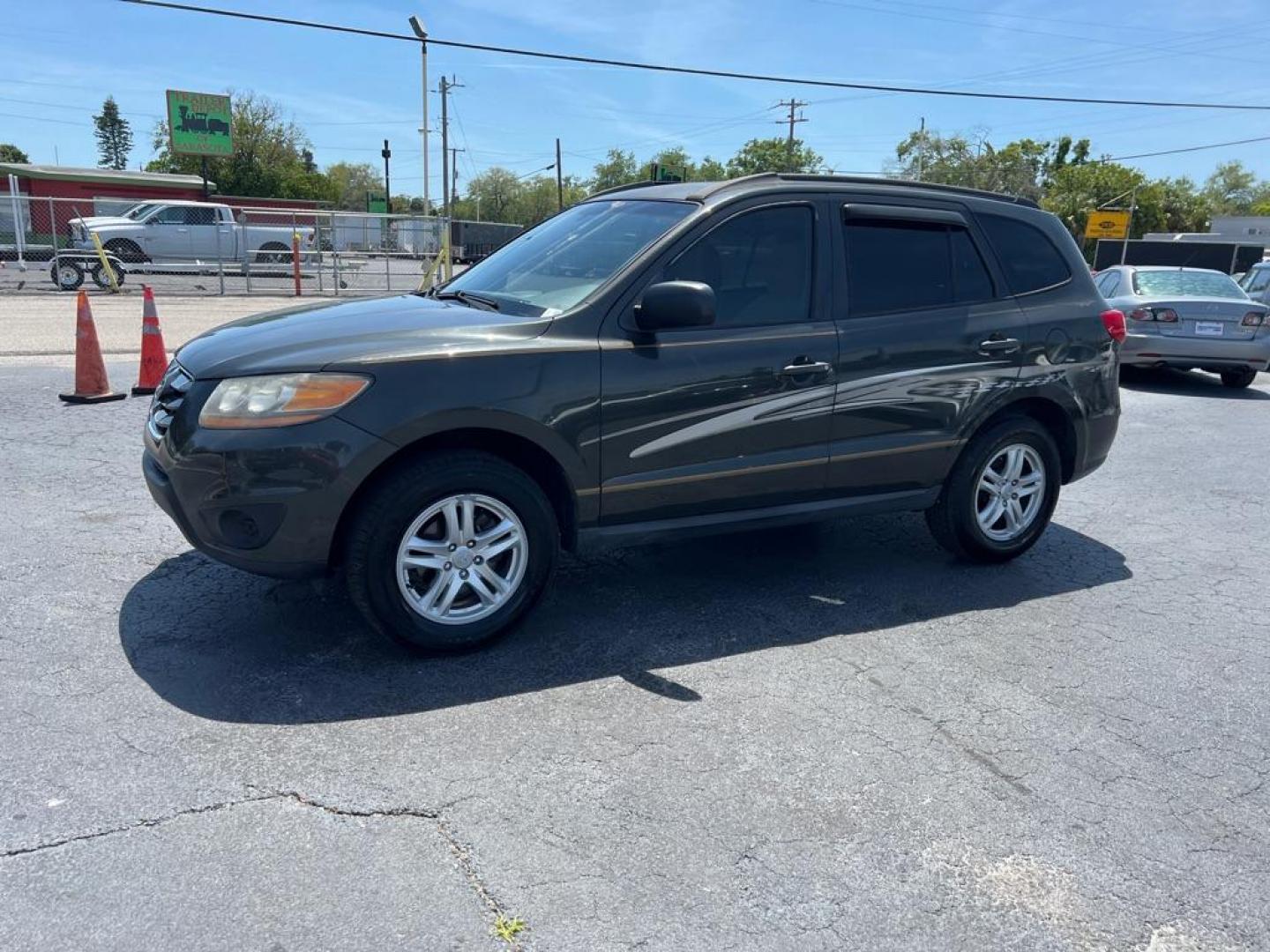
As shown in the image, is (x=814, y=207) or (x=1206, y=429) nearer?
(x=814, y=207)

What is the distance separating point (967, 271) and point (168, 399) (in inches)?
148

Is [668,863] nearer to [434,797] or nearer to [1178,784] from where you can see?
[434,797]

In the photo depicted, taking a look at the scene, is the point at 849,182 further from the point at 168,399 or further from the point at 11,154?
the point at 11,154

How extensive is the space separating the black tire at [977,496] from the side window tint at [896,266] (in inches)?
30.4

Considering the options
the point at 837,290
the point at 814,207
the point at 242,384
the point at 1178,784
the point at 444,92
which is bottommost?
the point at 1178,784

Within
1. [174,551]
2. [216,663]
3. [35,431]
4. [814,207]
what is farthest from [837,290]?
[35,431]

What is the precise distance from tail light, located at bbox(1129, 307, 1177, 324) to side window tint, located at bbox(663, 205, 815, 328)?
8577mm

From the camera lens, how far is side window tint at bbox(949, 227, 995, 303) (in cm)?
492

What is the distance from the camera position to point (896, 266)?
4.71m

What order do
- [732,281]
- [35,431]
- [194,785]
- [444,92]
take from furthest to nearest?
[444,92] < [35,431] < [732,281] < [194,785]

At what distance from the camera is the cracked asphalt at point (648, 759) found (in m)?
2.47

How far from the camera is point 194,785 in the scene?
2891mm

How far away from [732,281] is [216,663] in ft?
8.53

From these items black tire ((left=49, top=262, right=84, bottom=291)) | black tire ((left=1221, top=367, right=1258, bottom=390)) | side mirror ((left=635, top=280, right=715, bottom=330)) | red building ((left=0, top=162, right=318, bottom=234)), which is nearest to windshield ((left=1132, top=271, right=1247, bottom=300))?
black tire ((left=1221, top=367, right=1258, bottom=390))
